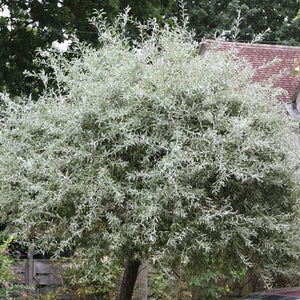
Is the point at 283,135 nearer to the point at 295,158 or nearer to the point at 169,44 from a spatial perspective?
the point at 295,158

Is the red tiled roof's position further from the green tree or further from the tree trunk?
the tree trunk

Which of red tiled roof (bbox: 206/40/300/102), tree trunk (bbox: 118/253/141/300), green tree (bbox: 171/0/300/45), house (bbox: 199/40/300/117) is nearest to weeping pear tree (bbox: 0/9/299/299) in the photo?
tree trunk (bbox: 118/253/141/300)

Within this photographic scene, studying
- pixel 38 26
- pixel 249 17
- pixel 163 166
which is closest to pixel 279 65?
pixel 38 26

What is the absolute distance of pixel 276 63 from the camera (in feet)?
50.3

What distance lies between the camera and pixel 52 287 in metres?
12.2

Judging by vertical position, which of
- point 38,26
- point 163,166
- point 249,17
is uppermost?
point 249,17

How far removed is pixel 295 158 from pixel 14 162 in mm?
3239

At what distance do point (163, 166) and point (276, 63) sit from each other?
10359 millimetres

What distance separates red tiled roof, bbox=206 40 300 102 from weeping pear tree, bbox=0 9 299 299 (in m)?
7.74

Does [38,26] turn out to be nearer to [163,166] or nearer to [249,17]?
[163,166]

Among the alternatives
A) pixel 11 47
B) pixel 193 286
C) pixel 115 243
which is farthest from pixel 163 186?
pixel 11 47

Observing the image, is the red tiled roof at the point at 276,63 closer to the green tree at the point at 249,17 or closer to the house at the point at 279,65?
the house at the point at 279,65

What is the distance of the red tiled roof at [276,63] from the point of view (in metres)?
14.4

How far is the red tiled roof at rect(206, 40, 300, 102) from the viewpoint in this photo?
1445 cm
